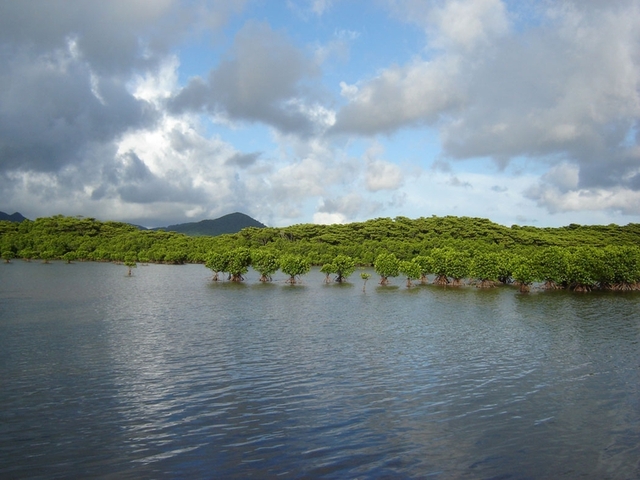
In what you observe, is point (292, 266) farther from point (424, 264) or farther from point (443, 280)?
point (443, 280)

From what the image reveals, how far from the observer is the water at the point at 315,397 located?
13383 millimetres

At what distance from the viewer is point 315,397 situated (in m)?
19.1

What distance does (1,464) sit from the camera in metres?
13.0

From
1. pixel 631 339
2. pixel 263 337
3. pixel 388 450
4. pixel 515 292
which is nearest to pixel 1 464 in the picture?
pixel 388 450

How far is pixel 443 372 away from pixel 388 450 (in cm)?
990

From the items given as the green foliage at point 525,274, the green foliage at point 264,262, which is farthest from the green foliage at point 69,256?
the green foliage at point 525,274

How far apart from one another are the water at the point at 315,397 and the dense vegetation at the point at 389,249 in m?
31.8

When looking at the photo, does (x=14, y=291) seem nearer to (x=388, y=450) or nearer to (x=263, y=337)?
(x=263, y=337)

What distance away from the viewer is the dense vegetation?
7019 centimetres

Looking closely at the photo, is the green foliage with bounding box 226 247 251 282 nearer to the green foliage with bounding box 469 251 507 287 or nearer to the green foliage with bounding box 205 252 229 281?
the green foliage with bounding box 205 252 229 281

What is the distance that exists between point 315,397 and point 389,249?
12556cm

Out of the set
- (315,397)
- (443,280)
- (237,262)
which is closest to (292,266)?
(237,262)

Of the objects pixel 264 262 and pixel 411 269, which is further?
pixel 264 262

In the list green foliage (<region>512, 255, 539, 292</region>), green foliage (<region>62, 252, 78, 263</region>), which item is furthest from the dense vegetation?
green foliage (<region>62, 252, 78, 263</region>)
